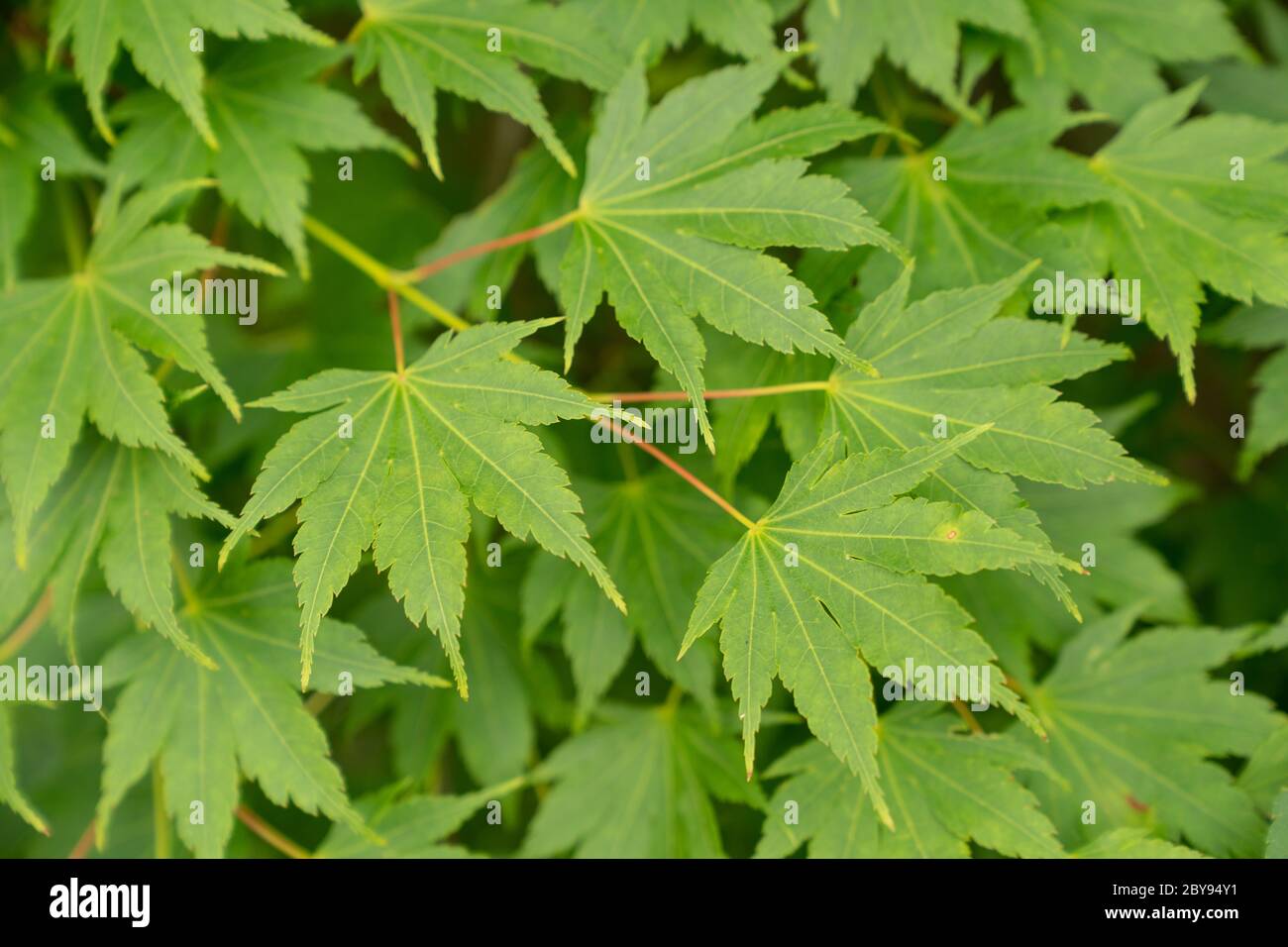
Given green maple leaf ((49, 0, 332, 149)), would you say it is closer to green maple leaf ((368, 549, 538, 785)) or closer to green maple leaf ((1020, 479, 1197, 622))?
green maple leaf ((368, 549, 538, 785))

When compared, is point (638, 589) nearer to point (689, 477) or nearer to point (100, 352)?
point (689, 477)

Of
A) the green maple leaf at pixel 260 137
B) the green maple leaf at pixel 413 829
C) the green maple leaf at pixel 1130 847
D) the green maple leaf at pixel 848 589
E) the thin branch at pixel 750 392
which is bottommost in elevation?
the green maple leaf at pixel 1130 847

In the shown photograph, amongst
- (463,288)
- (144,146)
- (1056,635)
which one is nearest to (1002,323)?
(1056,635)

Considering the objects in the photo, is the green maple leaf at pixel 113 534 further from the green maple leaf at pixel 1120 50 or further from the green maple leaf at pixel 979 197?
the green maple leaf at pixel 1120 50

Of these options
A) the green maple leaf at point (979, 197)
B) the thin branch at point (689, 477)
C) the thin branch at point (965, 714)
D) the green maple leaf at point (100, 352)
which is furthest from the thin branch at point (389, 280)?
the thin branch at point (965, 714)

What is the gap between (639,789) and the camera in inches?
85.1

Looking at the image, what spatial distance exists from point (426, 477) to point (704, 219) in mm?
628

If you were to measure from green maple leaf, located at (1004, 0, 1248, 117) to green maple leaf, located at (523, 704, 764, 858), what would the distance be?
4.85 feet

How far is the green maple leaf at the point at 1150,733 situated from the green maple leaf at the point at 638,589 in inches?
27.0

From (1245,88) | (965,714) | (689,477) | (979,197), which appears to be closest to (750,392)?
(689,477)

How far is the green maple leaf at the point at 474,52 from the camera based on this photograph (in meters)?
1.90

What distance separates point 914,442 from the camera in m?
1.66
